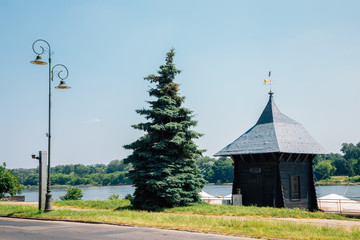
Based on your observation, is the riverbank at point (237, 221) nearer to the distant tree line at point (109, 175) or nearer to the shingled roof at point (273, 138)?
the shingled roof at point (273, 138)

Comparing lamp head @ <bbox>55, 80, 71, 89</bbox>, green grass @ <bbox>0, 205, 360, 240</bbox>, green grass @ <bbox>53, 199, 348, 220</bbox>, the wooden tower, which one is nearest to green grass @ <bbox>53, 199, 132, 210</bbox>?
green grass @ <bbox>53, 199, 348, 220</bbox>

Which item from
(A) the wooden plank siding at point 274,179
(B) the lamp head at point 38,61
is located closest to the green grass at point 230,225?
(B) the lamp head at point 38,61

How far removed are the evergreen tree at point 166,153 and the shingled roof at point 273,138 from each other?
4.28 metres

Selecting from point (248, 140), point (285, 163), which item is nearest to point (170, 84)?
point (248, 140)

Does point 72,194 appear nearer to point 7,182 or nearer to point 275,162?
point 7,182

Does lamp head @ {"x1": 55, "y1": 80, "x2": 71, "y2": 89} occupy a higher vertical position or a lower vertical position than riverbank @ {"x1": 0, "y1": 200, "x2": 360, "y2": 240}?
higher

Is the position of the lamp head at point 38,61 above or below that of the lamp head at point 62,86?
above

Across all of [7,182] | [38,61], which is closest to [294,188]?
[38,61]

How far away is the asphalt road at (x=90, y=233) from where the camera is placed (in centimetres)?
1346

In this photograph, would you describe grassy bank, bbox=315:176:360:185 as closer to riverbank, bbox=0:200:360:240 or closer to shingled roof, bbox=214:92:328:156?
shingled roof, bbox=214:92:328:156

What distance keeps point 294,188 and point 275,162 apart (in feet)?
9.81

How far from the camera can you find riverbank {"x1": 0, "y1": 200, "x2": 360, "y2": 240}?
1383cm

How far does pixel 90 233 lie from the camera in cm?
1457

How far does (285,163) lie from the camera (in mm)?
27812
